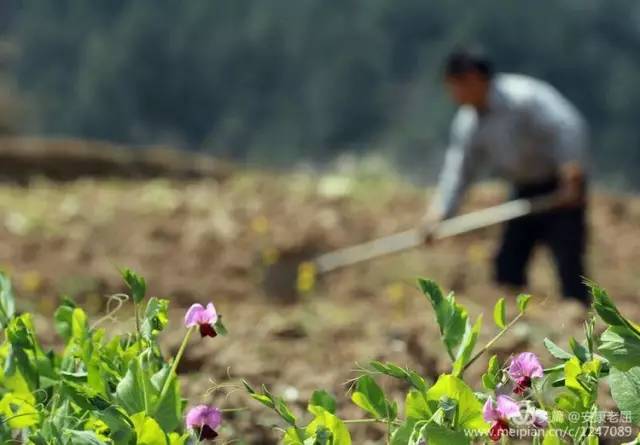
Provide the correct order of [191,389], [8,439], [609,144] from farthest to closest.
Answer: [609,144], [191,389], [8,439]

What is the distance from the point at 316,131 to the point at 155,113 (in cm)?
525

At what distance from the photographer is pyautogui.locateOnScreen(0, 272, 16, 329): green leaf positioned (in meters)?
2.02

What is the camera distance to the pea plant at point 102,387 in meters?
1.67

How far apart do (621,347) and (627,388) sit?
2.2 inches

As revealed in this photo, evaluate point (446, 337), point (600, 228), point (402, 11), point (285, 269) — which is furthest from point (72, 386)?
point (402, 11)

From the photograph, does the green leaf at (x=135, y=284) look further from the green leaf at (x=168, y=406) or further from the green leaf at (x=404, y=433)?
the green leaf at (x=404, y=433)

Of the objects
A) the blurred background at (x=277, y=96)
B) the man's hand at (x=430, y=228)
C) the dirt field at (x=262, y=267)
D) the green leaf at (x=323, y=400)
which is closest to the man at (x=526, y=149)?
the man's hand at (x=430, y=228)

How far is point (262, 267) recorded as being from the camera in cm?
823

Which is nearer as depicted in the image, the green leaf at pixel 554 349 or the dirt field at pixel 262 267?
the green leaf at pixel 554 349

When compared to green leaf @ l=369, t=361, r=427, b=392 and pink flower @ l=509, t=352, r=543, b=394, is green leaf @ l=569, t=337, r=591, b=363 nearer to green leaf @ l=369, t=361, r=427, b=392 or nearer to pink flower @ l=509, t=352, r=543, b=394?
pink flower @ l=509, t=352, r=543, b=394

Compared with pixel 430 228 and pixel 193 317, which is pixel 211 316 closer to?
pixel 193 317

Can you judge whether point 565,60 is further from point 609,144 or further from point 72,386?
point 72,386

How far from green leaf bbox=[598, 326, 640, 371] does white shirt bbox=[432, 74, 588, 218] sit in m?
5.05

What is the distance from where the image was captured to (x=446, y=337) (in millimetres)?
1796
